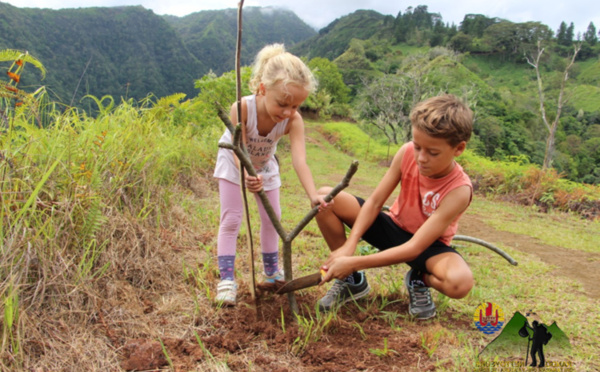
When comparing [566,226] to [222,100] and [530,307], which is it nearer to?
[530,307]

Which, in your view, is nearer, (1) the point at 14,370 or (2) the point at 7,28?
(1) the point at 14,370

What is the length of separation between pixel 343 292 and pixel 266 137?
2.99ft

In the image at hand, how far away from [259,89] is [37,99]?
3.68ft

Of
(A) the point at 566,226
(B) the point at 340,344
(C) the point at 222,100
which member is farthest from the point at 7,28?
(A) the point at 566,226

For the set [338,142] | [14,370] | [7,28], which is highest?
[7,28]

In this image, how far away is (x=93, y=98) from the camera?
2717 millimetres

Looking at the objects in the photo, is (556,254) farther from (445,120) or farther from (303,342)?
(303,342)

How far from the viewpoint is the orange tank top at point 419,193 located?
1784 mm

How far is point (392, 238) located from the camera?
201 centimetres

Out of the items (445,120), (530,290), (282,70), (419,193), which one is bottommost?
(530,290)

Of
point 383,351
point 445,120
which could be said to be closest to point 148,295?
point 383,351

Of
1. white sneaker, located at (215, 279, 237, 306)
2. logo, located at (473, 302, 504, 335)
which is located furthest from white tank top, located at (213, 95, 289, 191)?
logo, located at (473, 302, 504, 335)

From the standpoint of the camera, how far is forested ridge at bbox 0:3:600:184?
4.60 metres

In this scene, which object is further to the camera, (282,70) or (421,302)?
(421,302)
